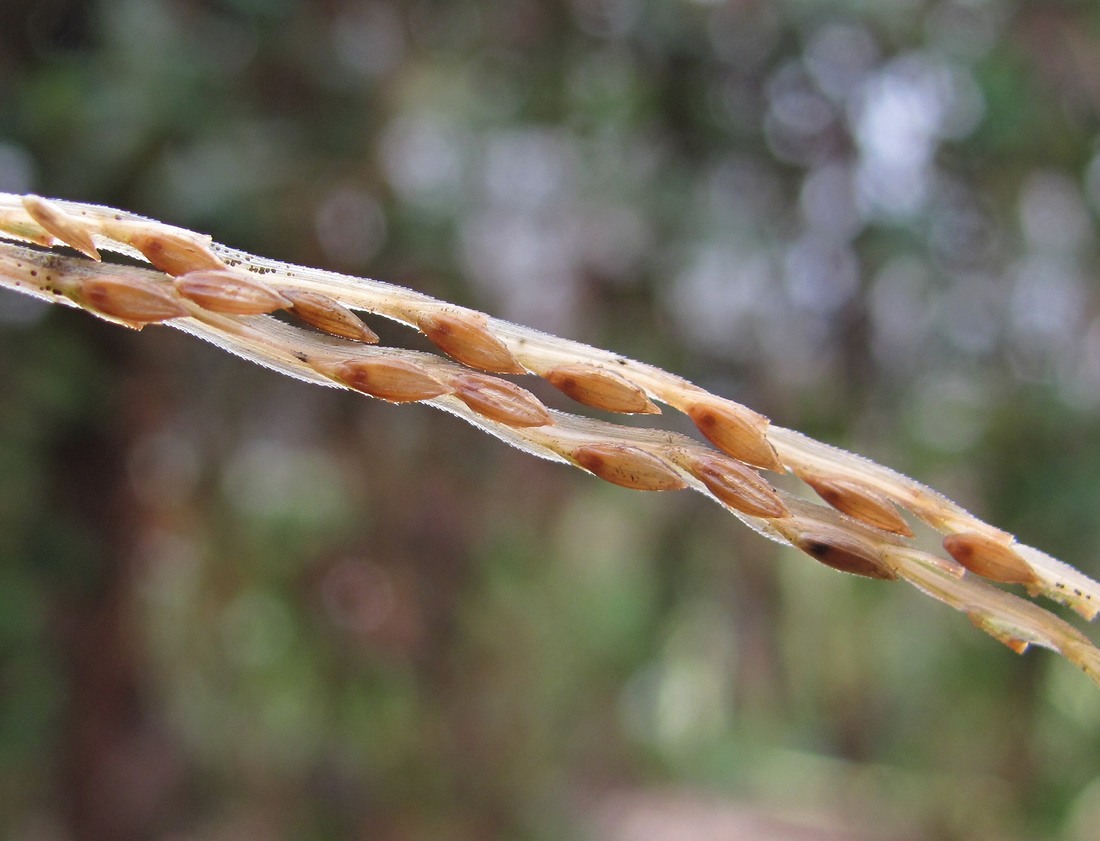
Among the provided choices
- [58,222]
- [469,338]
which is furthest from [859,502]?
[58,222]

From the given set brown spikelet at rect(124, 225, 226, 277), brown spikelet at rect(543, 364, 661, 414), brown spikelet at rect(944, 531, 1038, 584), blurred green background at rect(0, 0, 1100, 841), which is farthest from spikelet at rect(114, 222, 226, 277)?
blurred green background at rect(0, 0, 1100, 841)

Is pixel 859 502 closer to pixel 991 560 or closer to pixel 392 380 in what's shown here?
pixel 991 560

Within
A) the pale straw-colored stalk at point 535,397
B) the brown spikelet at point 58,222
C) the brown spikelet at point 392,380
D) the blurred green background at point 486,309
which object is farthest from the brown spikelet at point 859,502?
the blurred green background at point 486,309

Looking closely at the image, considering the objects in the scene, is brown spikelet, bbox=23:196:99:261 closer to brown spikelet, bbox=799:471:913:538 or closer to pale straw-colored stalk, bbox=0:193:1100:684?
pale straw-colored stalk, bbox=0:193:1100:684

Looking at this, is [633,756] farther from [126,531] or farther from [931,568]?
[931,568]

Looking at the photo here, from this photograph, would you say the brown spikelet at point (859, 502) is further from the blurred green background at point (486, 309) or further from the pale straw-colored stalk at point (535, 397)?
the blurred green background at point (486, 309)
